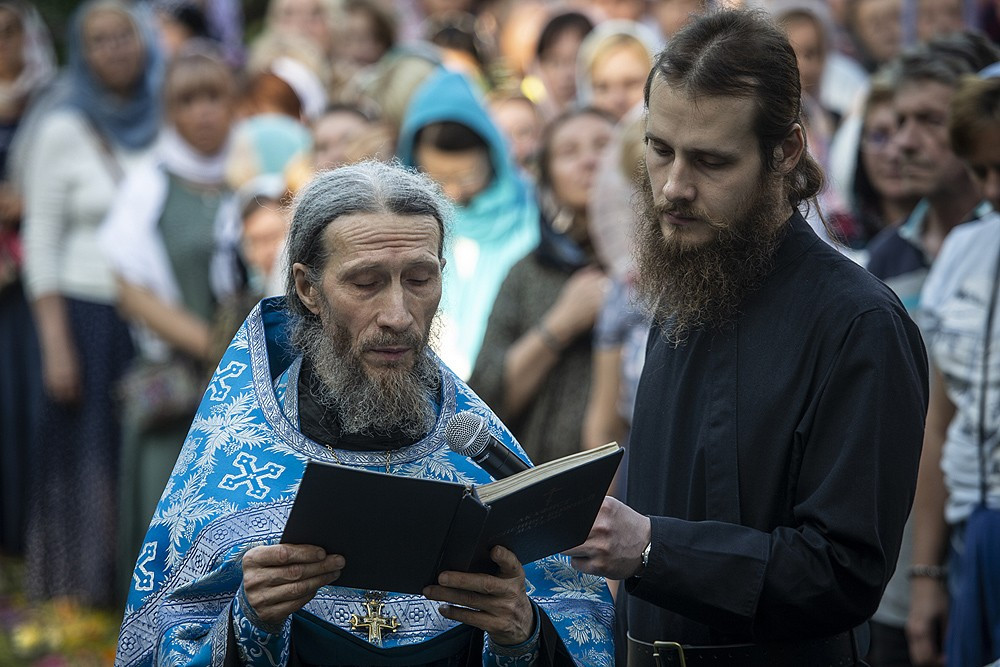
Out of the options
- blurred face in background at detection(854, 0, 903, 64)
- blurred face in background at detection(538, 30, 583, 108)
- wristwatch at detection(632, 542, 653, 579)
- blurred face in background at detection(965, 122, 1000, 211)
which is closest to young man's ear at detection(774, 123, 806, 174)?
wristwatch at detection(632, 542, 653, 579)

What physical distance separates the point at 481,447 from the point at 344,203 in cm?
85

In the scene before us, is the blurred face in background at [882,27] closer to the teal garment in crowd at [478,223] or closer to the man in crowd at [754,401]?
the teal garment in crowd at [478,223]

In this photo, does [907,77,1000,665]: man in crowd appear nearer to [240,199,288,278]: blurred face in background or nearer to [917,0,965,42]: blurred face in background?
[917,0,965,42]: blurred face in background

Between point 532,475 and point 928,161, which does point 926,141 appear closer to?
point 928,161

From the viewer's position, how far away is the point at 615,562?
9.53ft

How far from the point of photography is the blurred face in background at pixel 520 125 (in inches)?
307

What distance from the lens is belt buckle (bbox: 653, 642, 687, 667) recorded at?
123 inches

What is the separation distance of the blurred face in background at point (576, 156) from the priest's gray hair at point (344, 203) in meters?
2.43

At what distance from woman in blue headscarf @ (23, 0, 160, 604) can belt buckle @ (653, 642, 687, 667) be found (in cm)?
541

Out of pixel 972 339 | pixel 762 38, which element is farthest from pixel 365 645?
pixel 972 339

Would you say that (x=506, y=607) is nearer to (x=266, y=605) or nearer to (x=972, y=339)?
(x=266, y=605)

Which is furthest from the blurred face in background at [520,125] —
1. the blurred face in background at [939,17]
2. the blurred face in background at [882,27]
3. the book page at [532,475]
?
the book page at [532,475]

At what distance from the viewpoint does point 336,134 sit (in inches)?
278

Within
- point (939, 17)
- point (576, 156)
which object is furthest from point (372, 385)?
point (939, 17)
